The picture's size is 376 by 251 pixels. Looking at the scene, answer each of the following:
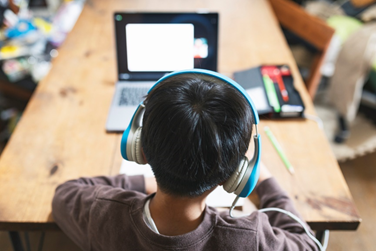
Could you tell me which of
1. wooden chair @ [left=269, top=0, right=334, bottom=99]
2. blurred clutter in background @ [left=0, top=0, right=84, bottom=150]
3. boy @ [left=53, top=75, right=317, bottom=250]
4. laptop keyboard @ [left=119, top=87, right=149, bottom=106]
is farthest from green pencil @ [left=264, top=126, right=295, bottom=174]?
blurred clutter in background @ [left=0, top=0, right=84, bottom=150]

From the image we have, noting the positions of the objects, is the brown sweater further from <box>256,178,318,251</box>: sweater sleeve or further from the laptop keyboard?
the laptop keyboard

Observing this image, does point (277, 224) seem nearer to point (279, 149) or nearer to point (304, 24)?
point (279, 149)

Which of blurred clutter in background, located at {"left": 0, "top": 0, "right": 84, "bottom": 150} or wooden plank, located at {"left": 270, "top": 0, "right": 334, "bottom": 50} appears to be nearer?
wooden plank, located at {"left": 270, "top": 0, "right": 334, "bottom": 50}

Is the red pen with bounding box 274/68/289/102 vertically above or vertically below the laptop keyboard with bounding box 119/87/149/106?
above

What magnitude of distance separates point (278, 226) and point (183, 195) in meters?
0.28

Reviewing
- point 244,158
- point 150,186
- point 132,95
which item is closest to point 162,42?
point 132,95

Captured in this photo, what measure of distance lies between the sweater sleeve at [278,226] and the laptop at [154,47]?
49 cm

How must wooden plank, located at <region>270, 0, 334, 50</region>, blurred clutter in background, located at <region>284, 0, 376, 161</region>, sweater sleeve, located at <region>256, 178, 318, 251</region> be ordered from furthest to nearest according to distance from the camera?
blurred clutter in background, located at <region>284, 0, 376, 161</region> < wooden plank, located at <region>270, 0, 334, 50</region> < sweater sleeve, located at <region>256, 178, 318, 251</region>

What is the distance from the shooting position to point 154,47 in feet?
3.58

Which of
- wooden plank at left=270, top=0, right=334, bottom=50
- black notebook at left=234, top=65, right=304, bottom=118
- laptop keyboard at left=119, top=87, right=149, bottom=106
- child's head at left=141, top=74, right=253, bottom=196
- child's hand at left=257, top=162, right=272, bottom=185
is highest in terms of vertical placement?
child's head at left=141, top=74, right=253, bottom=196

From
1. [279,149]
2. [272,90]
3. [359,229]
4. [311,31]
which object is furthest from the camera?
[359,229]

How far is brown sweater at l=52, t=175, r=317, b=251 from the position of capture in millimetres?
579

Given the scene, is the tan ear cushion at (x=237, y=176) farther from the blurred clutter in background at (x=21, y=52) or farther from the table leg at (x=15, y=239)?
the blurred clutter in background at (x=21, y=52)

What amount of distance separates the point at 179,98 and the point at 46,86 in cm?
80
